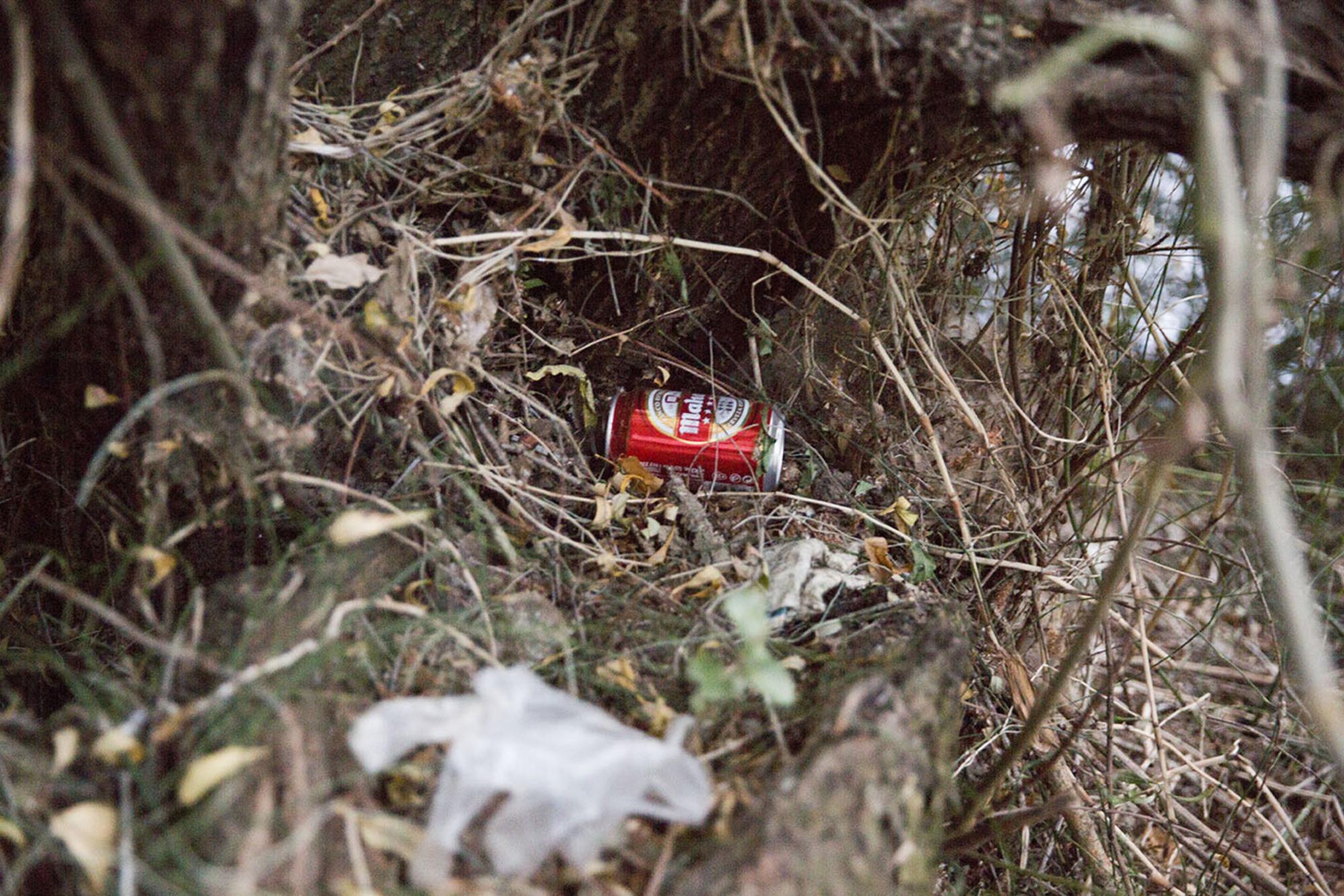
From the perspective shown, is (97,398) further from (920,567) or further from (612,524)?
(920,567)

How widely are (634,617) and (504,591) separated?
192mm

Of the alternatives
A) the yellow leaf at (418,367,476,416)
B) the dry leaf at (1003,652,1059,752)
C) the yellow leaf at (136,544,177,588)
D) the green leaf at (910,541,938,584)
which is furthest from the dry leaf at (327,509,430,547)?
the dry leaf at (1003,652,1059,752)

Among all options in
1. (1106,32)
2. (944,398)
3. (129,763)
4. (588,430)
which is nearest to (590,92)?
(588,430)

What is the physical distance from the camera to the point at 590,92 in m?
1.47

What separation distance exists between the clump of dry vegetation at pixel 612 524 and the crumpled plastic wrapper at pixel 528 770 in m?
0.03

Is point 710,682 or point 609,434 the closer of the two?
point 710,682

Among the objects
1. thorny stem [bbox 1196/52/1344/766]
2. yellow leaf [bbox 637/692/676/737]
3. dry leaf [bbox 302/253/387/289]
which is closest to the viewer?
thorny stem [bbox 1196/52/1344/766]

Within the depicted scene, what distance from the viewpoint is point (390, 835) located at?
0.87 m

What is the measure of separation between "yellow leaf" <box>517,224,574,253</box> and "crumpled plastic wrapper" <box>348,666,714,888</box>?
0.70m

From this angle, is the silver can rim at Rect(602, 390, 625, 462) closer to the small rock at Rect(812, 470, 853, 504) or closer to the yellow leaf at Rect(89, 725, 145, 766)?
the small rock at Rect(812, 470, 853, 504)

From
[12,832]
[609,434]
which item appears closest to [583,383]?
[609,434]

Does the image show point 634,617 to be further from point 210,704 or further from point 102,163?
point 102,163

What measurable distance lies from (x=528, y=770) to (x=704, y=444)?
82cm

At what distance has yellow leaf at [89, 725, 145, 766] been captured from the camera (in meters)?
0.88
